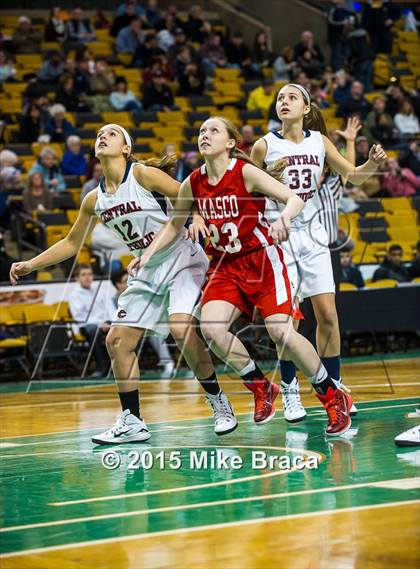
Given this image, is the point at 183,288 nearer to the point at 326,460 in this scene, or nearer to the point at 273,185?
the point at 273,185

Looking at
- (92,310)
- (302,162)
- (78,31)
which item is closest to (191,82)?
(78,31)

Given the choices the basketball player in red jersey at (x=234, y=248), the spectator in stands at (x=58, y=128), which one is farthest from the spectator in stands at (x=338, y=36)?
the basketball player in red jersey at (x=234, y=248)

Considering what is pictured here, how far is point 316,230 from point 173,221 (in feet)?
4.61

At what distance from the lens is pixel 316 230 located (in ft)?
30.0

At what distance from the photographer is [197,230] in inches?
306

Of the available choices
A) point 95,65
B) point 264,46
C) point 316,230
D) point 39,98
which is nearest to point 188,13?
point 264,46

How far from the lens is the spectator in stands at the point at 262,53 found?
24266 mm

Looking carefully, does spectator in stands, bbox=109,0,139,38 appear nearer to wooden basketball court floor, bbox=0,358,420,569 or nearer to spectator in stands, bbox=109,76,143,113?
spectator in stands, bbox=109,76,143,113

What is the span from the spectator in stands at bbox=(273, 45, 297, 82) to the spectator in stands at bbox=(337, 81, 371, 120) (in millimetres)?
1673

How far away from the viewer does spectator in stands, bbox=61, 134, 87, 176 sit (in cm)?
1795

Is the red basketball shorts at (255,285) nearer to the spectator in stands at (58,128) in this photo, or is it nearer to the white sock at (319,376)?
the white sock at (319,376)

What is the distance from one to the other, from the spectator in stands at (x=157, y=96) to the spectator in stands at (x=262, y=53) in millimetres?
3482

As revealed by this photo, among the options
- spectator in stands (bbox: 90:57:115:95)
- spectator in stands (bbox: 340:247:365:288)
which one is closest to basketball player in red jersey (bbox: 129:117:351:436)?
spectator in stands (bbox: 340:247:365:288)

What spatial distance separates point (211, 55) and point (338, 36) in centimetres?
309
